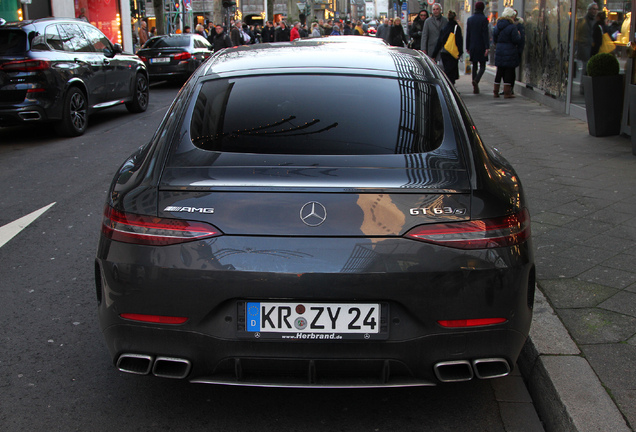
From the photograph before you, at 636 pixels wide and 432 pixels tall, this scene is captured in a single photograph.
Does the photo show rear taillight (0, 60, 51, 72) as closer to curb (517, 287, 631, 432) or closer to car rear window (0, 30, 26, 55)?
car rear window (0, 30, 26, 55)

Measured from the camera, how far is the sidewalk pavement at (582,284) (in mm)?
3061

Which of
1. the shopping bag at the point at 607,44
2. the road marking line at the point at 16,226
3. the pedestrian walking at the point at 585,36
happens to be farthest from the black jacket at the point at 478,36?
the road marking line at the point at 16,226

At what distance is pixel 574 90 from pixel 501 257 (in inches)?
422

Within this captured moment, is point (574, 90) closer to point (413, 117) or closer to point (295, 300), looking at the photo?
point (413, 117)

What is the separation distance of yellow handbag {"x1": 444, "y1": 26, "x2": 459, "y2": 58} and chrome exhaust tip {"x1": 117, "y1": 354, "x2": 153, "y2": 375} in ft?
45.3

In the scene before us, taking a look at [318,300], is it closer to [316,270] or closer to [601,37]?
[316,270]

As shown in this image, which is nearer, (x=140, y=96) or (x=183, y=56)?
(x=140, y=96)

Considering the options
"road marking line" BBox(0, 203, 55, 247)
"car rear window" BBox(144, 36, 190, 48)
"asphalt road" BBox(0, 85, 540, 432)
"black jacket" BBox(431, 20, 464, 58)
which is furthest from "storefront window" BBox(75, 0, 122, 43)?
"asphalt road" BBox(0, 85, 540, 432)

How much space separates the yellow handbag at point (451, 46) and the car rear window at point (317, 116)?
1263cm

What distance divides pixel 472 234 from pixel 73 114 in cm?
1008

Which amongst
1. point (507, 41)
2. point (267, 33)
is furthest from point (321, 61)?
point (267, 33)

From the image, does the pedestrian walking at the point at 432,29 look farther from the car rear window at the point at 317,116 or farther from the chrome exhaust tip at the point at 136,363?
the chrome exhaust tip at the point at 136,363

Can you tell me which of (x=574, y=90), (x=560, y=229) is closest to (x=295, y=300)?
(x=560, y=229)

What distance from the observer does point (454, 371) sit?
2812 millimetres
